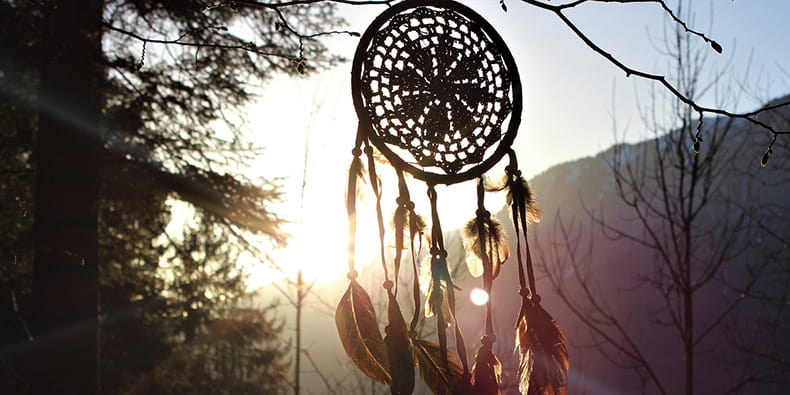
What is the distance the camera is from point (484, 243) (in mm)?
1213

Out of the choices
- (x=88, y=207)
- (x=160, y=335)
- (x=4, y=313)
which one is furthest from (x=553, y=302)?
(x=88, y=207)

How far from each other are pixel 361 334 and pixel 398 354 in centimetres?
10

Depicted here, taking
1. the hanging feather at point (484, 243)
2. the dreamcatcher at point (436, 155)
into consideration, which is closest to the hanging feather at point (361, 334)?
the dreamcatcher at point (436, 155)

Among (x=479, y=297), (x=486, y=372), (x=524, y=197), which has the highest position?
(x=524, y=197)

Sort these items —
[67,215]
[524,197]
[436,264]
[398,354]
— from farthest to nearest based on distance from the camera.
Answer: [67,215]
[524,197]
[436,264]
[398,354]

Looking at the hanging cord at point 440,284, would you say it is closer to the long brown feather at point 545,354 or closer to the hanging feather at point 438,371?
the hanging feather at point 438,371

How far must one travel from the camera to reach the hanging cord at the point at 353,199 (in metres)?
1.10

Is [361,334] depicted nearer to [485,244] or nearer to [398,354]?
[398,354]

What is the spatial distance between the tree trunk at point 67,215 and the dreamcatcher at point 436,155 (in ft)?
9.98

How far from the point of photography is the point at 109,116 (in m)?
4.79

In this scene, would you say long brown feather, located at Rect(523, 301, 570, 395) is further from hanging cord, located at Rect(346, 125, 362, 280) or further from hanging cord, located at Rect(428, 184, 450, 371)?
A: hanging cord, located at Rect(346, 125, 362, 280)

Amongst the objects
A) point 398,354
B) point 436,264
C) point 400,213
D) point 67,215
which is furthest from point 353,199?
point 67,215

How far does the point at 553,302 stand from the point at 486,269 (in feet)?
104

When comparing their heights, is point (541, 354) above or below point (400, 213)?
below
